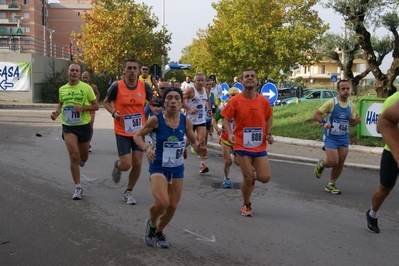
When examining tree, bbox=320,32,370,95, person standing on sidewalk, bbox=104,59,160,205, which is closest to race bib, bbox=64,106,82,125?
person standing on sidewalk, bbox=104,59,160,205

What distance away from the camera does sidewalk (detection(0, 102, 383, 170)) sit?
452 inches

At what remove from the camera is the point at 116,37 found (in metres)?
37.0

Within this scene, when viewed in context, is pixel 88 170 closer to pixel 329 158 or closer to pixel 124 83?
pixel 124 83

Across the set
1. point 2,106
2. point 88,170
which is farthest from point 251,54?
point 88,170

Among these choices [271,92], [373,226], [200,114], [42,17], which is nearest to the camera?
[373,226]

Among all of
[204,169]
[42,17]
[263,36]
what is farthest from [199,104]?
[42,17]

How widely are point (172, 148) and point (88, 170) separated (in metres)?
4.79

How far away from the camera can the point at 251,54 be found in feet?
110

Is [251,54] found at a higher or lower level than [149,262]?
higher

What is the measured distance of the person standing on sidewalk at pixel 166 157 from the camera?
531 centimetres

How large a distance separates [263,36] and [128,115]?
92.6 ft

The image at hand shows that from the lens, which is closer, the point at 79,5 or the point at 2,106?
the point at 2,106

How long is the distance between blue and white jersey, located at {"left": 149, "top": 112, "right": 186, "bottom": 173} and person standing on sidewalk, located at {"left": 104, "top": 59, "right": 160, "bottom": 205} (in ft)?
5.85

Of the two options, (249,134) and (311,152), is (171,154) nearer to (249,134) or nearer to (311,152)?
(249,134)
